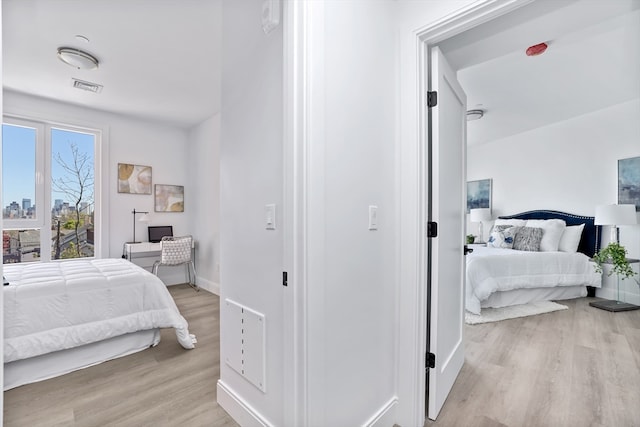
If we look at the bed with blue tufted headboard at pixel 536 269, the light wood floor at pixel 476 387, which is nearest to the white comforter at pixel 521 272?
the bed with blue tufted headboard at pixel 536 269

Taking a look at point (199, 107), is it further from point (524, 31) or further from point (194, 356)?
point (524, 31)

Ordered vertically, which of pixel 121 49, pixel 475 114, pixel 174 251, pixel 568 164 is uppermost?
pixel 121 49

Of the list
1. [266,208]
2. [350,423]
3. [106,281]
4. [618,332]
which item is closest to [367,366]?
[350,423]

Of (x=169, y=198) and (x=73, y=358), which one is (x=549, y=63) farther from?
(x=169, y=198)

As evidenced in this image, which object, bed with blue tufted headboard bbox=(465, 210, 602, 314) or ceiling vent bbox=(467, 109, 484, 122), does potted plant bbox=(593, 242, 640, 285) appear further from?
ceiling vent bbox=(467, 109, 484, 122)

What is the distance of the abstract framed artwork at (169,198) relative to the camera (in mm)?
4891

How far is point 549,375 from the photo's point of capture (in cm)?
227

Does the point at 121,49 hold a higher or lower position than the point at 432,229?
higher

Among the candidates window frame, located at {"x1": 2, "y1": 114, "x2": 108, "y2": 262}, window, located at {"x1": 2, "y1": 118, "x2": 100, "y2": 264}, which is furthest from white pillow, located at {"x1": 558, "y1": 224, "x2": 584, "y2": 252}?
window frame, located at {"x1": 2, "y1": 114, "x2": 108, "y2": 262}

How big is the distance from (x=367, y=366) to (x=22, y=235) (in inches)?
178

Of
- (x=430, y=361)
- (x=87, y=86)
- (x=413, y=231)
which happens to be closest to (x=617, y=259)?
(x=430, y=361)

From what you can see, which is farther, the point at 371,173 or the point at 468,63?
the point at 468,63

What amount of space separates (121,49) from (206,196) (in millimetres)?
2347

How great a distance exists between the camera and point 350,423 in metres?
1.46
